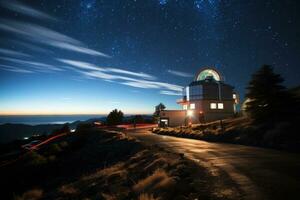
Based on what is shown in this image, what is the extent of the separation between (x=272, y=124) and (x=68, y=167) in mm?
21924

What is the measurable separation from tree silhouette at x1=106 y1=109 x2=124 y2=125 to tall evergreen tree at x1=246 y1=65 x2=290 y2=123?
164 ft

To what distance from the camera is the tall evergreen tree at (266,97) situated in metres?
25.6

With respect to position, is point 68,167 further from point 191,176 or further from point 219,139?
point 191,176

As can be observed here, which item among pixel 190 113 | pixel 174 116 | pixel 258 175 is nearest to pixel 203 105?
pixel 190 113

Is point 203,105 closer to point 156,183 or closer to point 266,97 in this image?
point 266,97

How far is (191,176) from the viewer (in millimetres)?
9977

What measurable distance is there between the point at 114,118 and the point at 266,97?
174 feet

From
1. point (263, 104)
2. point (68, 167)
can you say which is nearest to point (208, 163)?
point (263, 104)

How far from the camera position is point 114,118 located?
7400cm

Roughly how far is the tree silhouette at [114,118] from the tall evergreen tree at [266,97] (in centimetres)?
4993

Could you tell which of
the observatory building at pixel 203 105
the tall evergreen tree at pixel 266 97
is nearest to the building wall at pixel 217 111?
the observatory building at pixel 203 105

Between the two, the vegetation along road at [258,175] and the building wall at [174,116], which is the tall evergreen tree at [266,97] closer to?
the vegetation along road at [258,175]

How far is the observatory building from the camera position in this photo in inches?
2227

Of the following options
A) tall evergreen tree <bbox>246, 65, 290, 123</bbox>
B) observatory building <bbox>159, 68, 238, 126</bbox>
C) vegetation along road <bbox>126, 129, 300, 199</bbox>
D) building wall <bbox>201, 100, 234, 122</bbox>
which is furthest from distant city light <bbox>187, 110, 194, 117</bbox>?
vegetation along road <bbox>126, 129, 300, 199</bbox>
